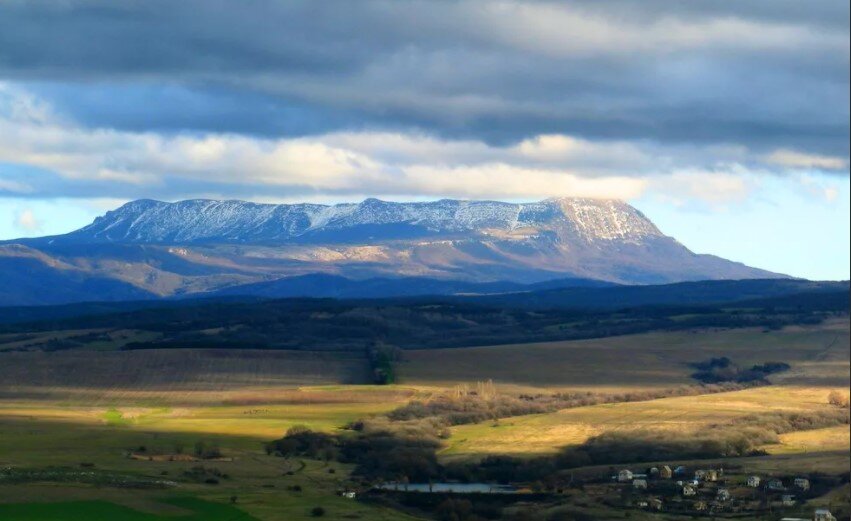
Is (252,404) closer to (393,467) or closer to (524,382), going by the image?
(524,382)

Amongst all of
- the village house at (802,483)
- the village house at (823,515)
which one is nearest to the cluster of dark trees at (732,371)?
the village house at (802,483)

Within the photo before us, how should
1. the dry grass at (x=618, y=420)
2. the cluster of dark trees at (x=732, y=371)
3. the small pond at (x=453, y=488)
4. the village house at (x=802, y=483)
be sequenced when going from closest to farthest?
the village house at (x=802, y=483) < the small pond at (x=453, y=488) < the dry grass at (x=618, y=420) < the cluster of dark trees at (x=732, y=371)

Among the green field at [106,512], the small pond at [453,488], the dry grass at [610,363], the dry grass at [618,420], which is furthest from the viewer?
the dry grass at [610,363]

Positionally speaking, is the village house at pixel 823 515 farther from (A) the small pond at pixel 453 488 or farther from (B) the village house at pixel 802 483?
(A) the small pond at pixel 453 488

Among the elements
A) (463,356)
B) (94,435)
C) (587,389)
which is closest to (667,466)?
(94,435)

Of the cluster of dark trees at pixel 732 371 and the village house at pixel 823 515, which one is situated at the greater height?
the cluster of dark trees at pixel 732 371

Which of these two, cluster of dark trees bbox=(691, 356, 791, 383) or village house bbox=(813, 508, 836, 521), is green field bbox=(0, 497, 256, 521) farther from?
cluster of dark trees bbox=(691, 356, 791, 383)

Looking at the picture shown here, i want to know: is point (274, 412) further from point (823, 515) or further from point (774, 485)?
point (823, 515)
